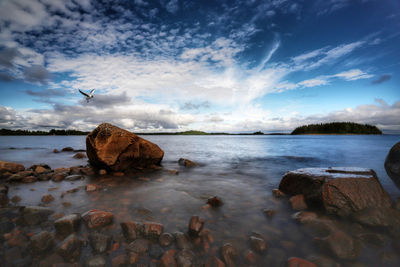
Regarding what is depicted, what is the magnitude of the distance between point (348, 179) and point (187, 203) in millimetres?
4723

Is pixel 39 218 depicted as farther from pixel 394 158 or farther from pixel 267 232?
pixel 394 158

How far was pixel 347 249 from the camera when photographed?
3.15m

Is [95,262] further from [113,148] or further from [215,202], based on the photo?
[113,148]

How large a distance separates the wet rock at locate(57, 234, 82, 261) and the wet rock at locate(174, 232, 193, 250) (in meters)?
1.69

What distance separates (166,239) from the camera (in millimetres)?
3406

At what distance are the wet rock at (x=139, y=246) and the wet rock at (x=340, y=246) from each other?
3311mm

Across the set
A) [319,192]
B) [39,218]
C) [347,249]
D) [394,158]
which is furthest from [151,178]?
[394,158]

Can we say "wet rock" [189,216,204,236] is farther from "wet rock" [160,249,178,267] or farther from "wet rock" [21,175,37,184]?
"wet rock" [21,175,37,184]

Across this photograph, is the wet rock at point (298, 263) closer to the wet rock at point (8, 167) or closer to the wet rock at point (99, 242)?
the wet rock at point (99, 242)

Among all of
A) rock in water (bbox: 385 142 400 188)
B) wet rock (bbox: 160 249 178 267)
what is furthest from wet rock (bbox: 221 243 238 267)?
rock in water (bbox: 385 142 400 188)

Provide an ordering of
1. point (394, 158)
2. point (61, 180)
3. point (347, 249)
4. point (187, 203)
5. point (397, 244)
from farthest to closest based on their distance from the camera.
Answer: point (394, 158), point (61, 180), point (187, 203), point (397, 244), point (347, 249)

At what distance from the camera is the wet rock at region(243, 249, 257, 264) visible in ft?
10.0

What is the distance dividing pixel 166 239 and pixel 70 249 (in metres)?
1.63

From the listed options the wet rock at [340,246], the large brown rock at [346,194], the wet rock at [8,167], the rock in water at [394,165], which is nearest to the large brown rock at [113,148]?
the wet rock at [8,167]
